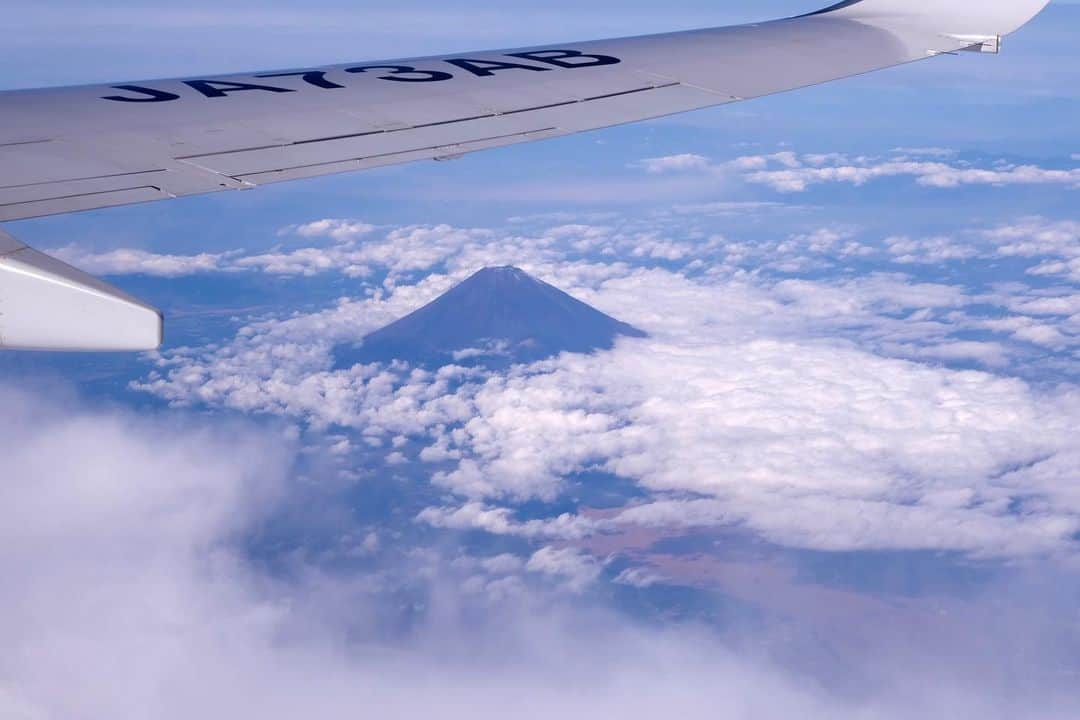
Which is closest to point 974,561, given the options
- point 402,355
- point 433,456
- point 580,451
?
point 580,451

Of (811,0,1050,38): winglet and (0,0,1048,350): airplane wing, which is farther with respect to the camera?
(811,0,1050,38): winglet

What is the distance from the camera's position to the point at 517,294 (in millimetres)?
67625

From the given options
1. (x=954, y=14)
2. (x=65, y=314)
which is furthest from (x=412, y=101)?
(x=954, y=14)

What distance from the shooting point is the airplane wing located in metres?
4.72

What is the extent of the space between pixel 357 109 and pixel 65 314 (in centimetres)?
385

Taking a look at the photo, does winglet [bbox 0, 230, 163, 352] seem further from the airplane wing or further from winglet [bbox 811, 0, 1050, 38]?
winglet [bbox 811, 0, 1050, 38]

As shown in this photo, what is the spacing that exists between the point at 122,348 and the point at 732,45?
23.4 ft

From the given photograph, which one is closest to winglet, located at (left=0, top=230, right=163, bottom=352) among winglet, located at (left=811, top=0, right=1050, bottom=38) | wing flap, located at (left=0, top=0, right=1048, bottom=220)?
wing flap, located at (left=0, top=0, right=1048, bottom=220)

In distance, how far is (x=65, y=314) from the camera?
15.0 ft

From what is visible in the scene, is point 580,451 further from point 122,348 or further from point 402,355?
point 122,348

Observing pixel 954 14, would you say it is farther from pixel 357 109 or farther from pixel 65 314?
pixel 65 314

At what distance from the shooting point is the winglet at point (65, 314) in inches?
179

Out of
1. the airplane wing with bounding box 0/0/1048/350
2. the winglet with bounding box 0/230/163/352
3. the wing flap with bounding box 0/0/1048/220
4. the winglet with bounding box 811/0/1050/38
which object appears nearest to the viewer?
the winglet with bounding box 0/230/163/352

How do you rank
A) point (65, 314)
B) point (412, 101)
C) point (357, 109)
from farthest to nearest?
1. point (412, 101)
2. point (357, 109)
3. point (65, 314)
